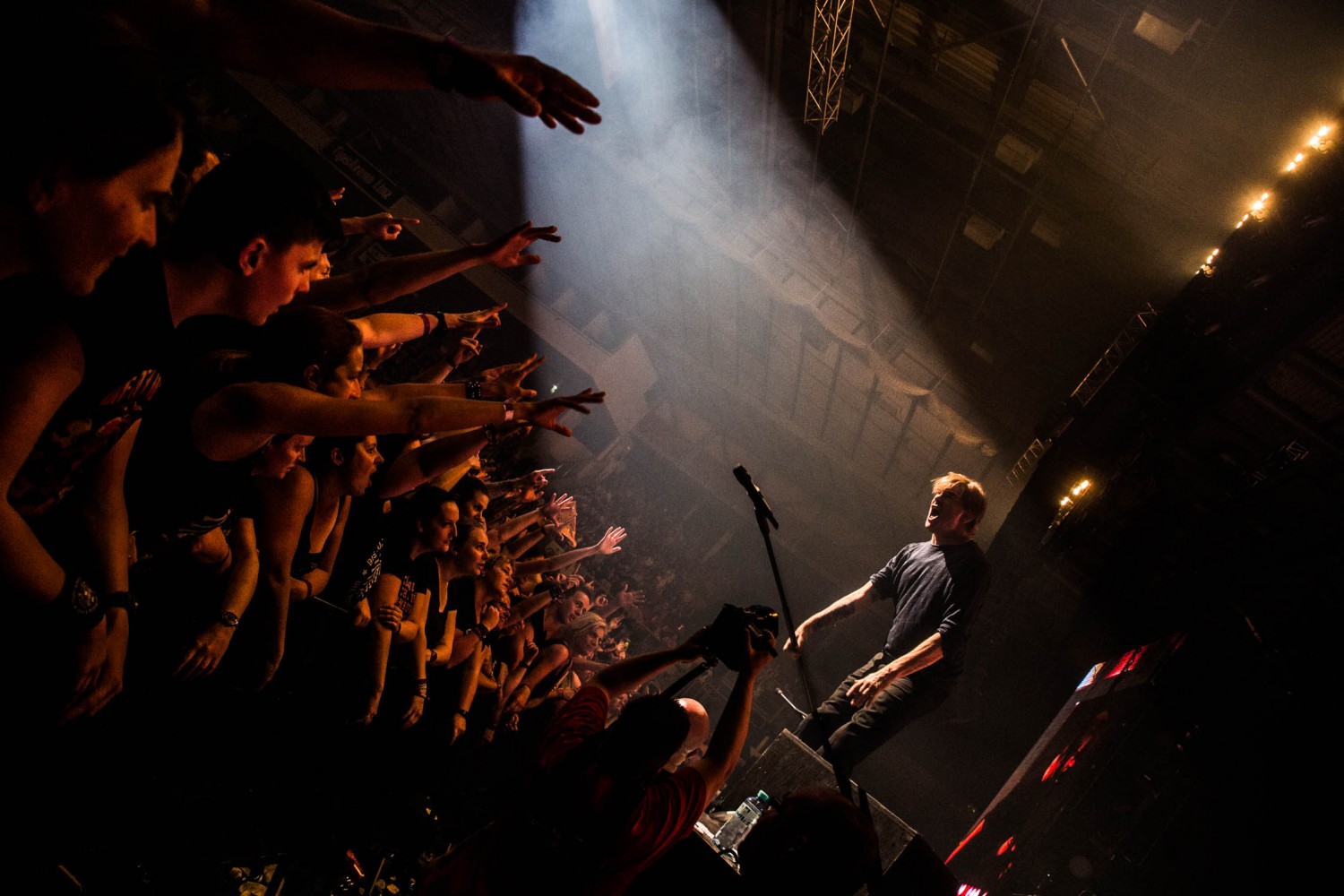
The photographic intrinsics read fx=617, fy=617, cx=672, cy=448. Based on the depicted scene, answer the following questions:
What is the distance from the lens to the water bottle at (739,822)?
3.26m

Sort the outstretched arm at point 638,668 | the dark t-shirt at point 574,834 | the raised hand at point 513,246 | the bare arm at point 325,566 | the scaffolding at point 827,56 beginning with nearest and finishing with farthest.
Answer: the dark t-shirt at point 574,834 → the outstretched arm at point 638,668 → the raised hand at point 513,246 → the bare arm at point 325,566 → the scaffolding at point 827,56

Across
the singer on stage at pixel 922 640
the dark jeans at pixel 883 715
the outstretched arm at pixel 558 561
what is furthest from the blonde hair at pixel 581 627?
the dark jeans at pixel 883 715

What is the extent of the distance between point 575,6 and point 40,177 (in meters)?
7.68

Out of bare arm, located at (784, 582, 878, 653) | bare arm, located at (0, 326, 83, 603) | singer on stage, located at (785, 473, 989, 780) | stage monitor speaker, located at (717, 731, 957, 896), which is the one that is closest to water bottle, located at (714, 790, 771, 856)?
stage monitor speaker, located at (717, 731, 957, 896)

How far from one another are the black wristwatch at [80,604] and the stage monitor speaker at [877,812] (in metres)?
2.60

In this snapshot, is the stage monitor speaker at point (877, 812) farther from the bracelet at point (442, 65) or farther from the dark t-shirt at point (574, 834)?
the bracelet at point (442, 65)

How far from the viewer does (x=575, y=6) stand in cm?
731

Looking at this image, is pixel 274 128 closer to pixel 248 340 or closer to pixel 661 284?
pixel 661 284

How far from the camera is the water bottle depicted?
10.7 ft

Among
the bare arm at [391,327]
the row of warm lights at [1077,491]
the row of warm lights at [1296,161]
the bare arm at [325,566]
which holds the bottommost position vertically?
the bare arm at [325,566]

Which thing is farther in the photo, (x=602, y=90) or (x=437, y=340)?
(x=437, y=340)

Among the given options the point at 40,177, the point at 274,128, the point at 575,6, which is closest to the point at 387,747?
the point at 40,177

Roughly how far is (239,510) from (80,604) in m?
0.71

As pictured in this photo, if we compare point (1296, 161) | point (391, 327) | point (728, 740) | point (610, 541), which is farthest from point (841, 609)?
point (1296, 161)
